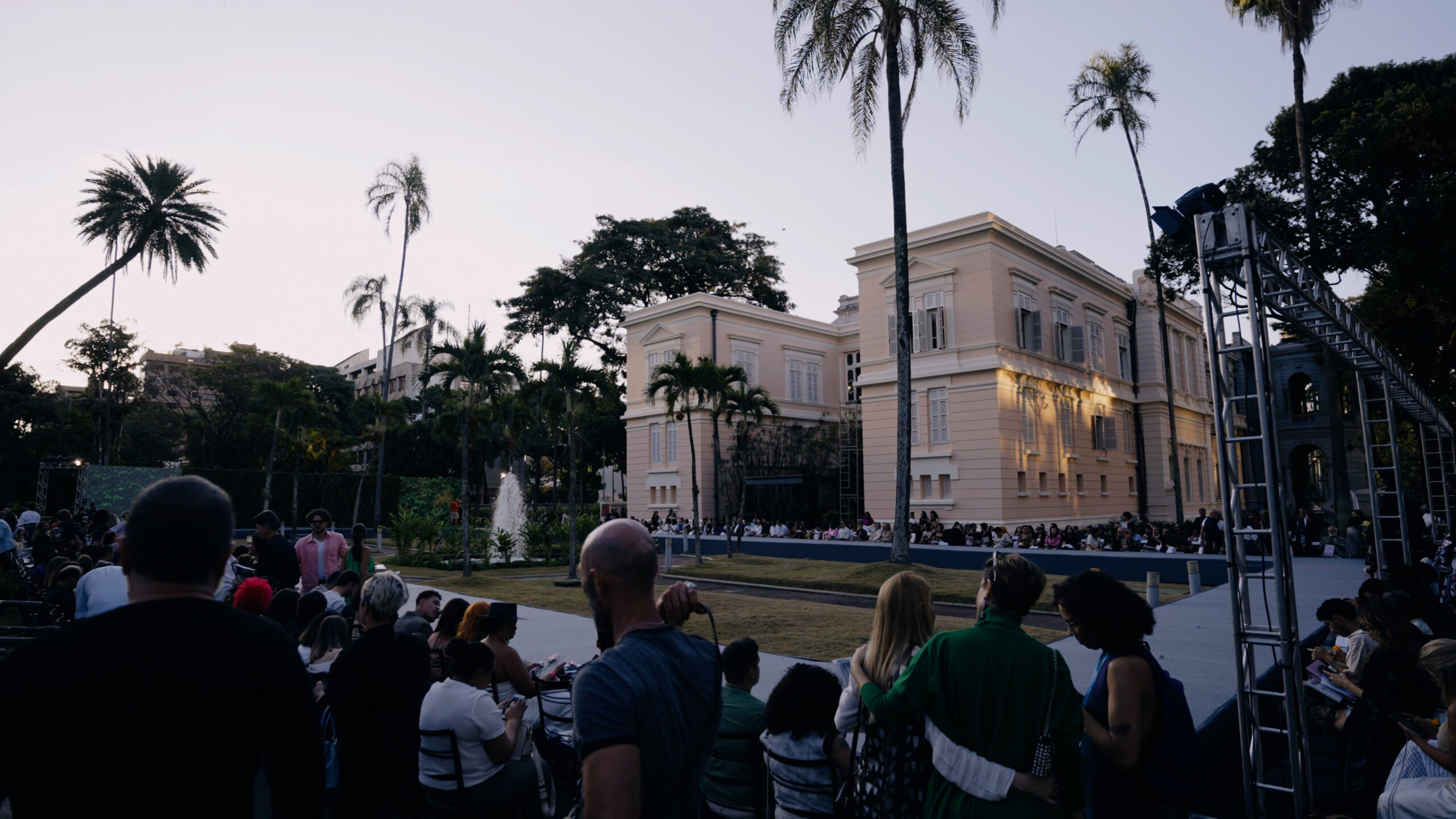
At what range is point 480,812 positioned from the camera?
3.90 meters

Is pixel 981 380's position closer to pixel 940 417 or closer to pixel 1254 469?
pixel 940 417

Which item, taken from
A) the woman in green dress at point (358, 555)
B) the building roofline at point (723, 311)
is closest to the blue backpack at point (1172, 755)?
the woman in green dress at point (358, 555)

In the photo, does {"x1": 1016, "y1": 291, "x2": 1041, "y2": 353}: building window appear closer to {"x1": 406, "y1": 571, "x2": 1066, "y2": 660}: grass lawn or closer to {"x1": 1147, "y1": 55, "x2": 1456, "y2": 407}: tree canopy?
{"x1": 1147, "y1": 55, "x2": 1456, "y2": 407}: tree canopy

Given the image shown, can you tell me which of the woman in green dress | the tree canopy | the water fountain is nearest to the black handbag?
the woman in green dress

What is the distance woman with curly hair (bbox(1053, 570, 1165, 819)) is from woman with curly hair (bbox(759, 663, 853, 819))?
3.41 feet

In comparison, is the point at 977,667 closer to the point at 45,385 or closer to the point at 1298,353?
the point at 1298,353

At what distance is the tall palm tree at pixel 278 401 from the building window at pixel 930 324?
27047 mm

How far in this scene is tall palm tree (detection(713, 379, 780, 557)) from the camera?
26125 millimetres

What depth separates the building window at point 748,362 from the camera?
35719mm

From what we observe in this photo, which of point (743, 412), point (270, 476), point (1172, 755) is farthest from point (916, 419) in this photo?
point (270, 476)

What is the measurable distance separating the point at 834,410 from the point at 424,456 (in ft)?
97.7

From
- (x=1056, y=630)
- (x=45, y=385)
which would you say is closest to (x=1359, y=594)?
(x=1056, y=630)

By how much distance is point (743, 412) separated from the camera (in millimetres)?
27812

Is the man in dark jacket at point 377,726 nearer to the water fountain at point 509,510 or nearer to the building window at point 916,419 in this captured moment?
the water fountain at point 509,510
